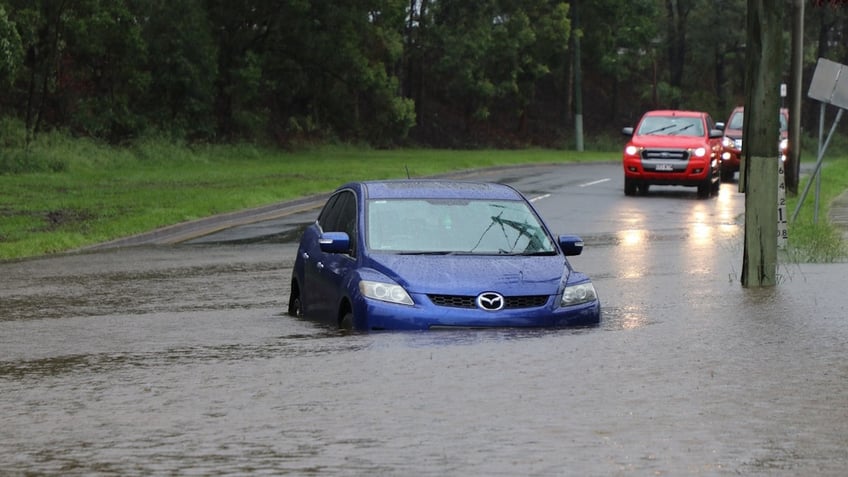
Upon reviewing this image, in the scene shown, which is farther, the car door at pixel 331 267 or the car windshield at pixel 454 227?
the car windshield at pixel 454 227

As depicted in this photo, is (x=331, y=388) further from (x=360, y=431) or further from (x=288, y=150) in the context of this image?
(x=288, y=150)

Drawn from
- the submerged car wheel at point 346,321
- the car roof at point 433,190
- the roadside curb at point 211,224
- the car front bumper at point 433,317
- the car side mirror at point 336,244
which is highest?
the car roof at point 433,190

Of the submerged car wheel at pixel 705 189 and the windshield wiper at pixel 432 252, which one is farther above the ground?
the windshield wiper at pixel 432 252

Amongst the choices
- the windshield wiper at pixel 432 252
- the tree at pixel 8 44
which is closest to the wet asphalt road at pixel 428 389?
the windshield wiper at pixel 432 252

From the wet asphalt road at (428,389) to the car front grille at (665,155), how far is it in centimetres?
1908

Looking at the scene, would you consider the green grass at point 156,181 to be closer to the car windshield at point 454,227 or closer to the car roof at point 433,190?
the car roof at point 433,190

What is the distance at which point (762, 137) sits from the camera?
15.8 meters

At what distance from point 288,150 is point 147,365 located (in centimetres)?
4998

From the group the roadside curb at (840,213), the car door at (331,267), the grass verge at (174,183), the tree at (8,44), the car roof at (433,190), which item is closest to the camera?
the car door at (331,267)

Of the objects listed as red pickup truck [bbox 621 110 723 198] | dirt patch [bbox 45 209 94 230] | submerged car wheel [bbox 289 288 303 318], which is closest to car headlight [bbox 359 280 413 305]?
submerged car wheel [bbox 289 288 303 318]

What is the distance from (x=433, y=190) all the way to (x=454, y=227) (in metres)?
0.67

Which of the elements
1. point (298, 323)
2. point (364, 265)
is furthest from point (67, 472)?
point (298, 323)

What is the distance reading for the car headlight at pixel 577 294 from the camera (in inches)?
462

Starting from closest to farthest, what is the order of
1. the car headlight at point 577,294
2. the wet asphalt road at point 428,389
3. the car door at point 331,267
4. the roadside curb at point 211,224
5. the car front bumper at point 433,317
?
the wet asphalt road at point 428,389
the car front bumper at point 433,317
the car headlight at point 577,294
the car door at point 331,267
the roadside curb at point 211,224
